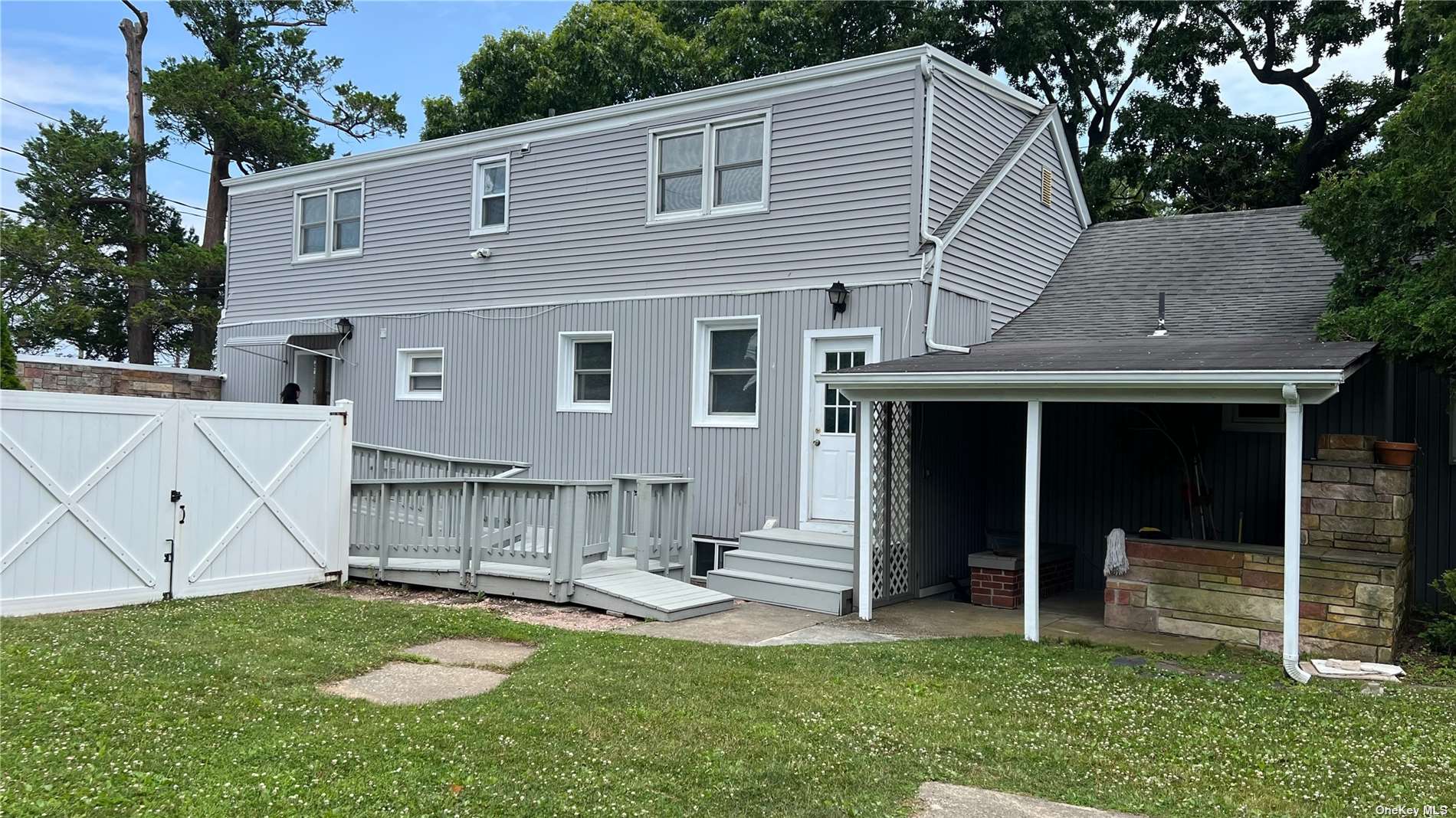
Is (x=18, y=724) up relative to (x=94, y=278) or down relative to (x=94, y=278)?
down

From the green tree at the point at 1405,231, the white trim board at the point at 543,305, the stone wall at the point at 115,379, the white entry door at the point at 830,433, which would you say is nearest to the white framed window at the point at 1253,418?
the green tree at the point at 1405,231

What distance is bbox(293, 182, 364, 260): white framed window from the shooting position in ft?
48.2

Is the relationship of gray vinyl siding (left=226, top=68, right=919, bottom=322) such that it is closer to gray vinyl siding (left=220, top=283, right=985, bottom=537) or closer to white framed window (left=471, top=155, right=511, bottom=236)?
white framed window (left=471, top=155, right=511, bottom=236)

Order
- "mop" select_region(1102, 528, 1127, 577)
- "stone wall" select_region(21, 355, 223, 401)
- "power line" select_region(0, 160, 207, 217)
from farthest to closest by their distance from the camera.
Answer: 1. "power line" select_region(0, 160, 207, 217)
2. "stone wall" select_region(21, 355, 223, 401)
3. "mop" select_region(1102, 528, 1127, 577)

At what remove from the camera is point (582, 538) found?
884 centimetres

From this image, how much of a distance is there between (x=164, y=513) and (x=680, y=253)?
19.2 ft

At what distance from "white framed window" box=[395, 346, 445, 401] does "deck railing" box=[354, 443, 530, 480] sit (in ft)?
6.96

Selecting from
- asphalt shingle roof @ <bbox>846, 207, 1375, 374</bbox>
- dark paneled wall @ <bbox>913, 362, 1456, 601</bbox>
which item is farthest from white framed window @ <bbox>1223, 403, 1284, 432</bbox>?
asphalt shingle roof @ <bbox>846, 207, 1375, 374</bbox>

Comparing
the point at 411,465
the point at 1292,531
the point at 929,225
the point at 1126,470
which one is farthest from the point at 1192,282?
the point at 411,465

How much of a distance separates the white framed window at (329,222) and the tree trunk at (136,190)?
11450mm

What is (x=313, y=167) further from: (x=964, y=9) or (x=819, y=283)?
(x=964, y=9)

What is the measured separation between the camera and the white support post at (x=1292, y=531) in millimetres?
6688

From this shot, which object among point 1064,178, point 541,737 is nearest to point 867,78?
point 1064,178

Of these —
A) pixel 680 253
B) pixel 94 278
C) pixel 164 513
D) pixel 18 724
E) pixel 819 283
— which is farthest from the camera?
pixel 94 278
